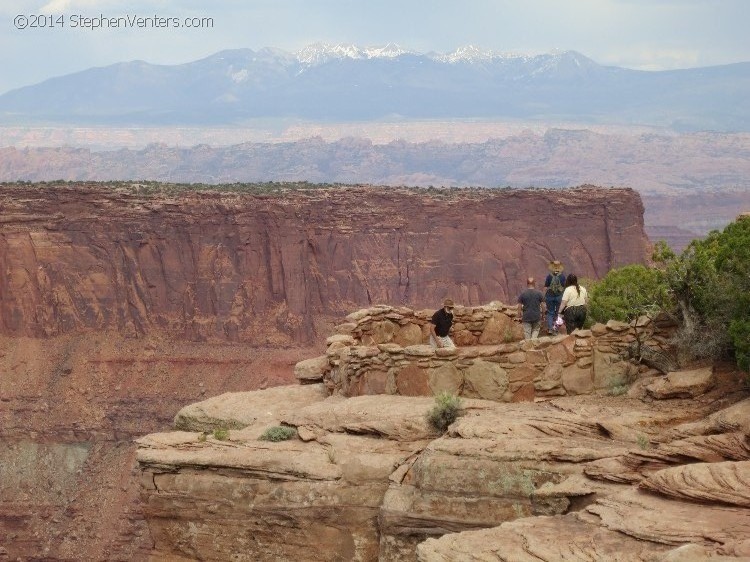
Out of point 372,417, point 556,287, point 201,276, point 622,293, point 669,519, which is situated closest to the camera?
point 669,519

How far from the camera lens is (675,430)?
66.7 ft

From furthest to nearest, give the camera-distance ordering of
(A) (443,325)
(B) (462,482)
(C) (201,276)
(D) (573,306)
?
(C) (201,276) < (D) (573,306) < (A) (443,325) < (B) (462,482)

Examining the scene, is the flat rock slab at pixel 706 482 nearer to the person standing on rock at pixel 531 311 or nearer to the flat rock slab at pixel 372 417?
the flat rock slab at pixel 372 417

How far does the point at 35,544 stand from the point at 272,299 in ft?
86.9

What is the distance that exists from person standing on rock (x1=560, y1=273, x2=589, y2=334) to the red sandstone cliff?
5420cm

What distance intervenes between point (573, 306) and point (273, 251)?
56331 mm

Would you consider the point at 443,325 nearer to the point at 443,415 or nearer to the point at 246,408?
the point at 246,408

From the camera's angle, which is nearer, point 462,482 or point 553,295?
point 462,482

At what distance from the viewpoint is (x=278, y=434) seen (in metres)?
23.6

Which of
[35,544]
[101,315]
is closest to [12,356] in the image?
[101,315]

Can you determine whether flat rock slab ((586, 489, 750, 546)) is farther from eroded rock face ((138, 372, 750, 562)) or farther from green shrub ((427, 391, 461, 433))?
green shrub ((427, 391, 461, 433))

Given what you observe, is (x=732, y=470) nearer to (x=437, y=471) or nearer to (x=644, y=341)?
(x=437, y=471)

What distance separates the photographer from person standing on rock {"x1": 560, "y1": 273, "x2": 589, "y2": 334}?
1108 inches

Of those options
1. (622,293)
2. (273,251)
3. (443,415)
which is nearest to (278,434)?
(443,415)
